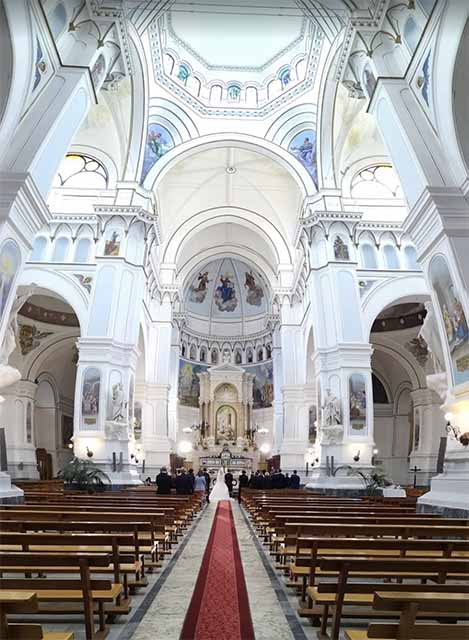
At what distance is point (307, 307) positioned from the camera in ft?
80.3

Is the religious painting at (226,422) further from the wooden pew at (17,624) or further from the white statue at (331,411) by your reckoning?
the wooden pew at (17,624)

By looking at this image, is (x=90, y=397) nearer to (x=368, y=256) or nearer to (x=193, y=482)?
(x=193, y=482)

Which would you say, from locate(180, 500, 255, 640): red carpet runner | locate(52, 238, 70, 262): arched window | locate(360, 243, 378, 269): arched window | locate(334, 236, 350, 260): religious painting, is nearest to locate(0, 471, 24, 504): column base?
locate(180, 500, 255, 640): red carpet runner

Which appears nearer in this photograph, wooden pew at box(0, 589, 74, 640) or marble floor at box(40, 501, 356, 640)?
wooden pew at box(0, 589, 74, 640)

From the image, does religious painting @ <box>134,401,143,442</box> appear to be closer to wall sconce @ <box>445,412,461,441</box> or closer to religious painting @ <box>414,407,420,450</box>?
religious painting @ <box>414,407,420,450</box>

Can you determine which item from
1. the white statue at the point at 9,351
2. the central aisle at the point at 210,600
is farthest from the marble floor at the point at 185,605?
the white statue at the point at 9,351

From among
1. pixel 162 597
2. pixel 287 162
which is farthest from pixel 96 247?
pixel 162 597

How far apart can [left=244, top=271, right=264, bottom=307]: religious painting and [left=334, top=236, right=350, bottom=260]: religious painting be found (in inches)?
751

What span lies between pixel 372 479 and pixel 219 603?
1334 centimetres

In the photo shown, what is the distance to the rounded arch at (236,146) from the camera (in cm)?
2228

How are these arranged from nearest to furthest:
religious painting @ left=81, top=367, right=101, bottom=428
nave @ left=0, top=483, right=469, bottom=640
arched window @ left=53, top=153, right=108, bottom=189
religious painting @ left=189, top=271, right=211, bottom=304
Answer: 1. nave @ left=0, top=483, right=469, bottom=640
2. religious painting @ left=81, top=367, right=101, bottom=428
3. arched window @ left=53, top=153, right=108, bottom=189
4. religious painting @ left=189, top=271, right=211, bottom=304

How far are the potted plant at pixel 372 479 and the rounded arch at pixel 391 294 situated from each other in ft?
16.3

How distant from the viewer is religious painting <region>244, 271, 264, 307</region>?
130ft

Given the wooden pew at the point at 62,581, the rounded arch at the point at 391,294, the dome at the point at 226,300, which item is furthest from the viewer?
the dome at the point at 226,300
